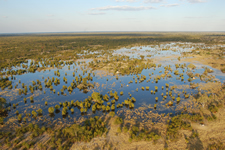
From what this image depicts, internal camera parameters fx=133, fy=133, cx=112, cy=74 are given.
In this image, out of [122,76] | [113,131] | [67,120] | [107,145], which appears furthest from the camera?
[122,76]

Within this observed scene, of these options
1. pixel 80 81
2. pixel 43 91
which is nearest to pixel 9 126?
pixel 43 91

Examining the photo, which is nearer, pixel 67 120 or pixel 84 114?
pixel 67 120

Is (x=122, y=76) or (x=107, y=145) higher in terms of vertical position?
(x=122, y=76)

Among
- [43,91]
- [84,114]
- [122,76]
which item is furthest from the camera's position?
[122,76]

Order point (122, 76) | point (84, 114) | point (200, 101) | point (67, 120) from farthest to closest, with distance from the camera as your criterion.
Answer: point (122, 76) < point (200, 101) < point (84, 114) < point (67, 120)

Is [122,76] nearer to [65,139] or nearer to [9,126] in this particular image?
[65,139]

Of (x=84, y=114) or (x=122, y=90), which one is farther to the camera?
(x=122, y=90)

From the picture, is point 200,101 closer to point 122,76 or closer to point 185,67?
point 122,76

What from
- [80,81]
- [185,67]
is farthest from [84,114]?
[185,67]

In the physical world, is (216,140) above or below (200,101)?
below
